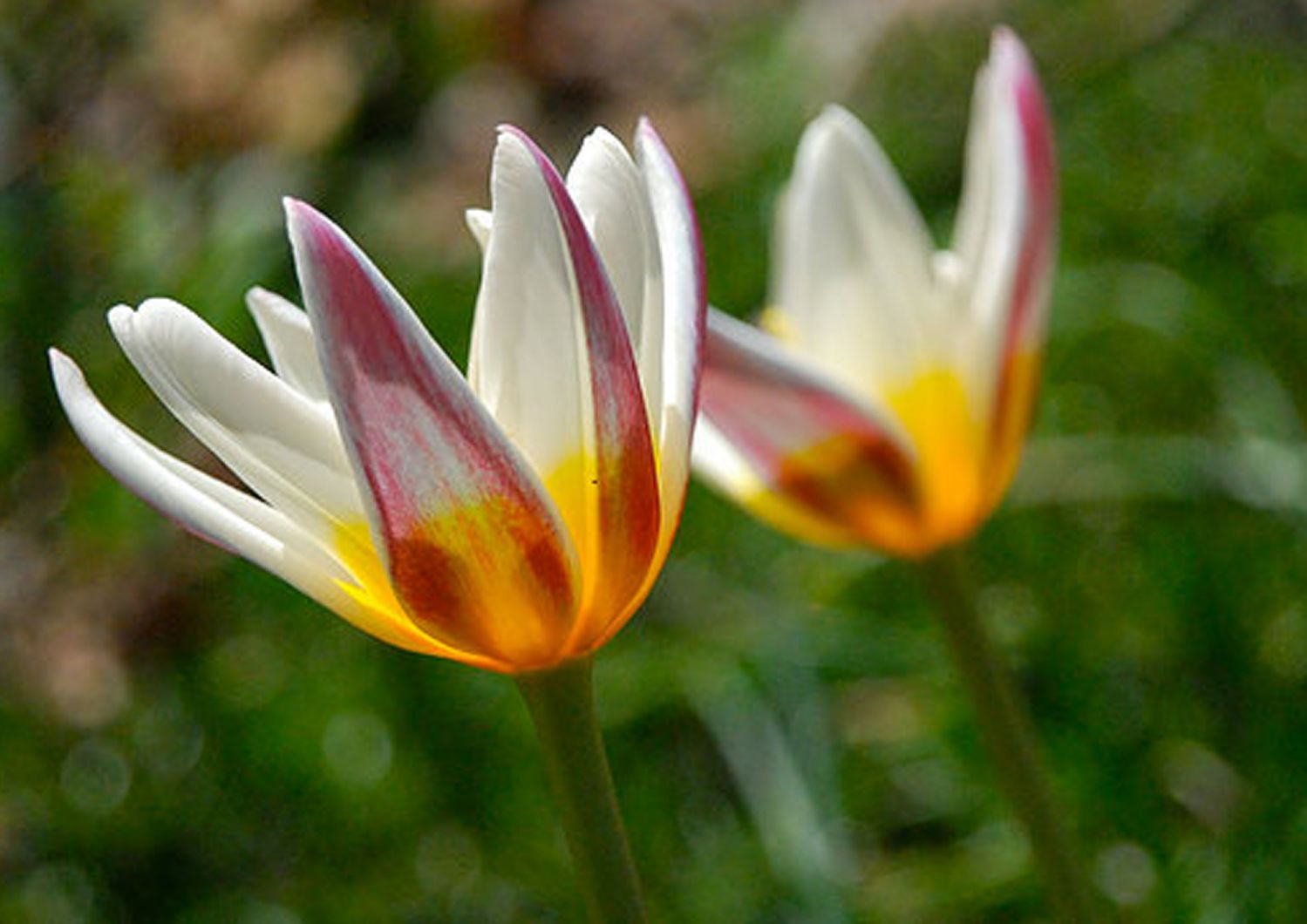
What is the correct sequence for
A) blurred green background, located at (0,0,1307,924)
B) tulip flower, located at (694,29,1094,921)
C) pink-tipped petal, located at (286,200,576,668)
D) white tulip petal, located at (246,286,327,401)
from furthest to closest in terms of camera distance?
1. blurred green background, located at (0,0,1307,924)
2. tulip flower, located at (694,29,1094,921)
3. white tulip petal, located at (246,286,327,401)
4. pink-tipped petal, located at (286,200,576,668)

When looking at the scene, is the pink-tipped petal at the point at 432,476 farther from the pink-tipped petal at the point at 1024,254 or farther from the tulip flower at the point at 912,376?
the pink-tipped petal at the point at 1024,254

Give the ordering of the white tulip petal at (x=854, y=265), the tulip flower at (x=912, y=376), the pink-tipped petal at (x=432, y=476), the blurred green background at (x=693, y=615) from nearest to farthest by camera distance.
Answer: the pink-tipped petal at (x=432, y=476) → the tulip flower at (x=912, y=376) → the white tulip petal at (x=854, y=265) → the blurred green background at (x=693, y=615)

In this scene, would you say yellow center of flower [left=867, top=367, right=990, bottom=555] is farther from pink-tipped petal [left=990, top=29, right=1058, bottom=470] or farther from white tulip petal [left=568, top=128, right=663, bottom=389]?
white tulip petal [left=568, top=128, right=663, bottom=389]

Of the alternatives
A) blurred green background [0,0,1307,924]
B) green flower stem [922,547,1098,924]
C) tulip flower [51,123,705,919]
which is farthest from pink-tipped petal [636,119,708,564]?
blurred green background [0,0,1307,924]

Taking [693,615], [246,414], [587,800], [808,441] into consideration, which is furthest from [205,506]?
[693,615]

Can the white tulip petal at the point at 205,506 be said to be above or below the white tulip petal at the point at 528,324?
below

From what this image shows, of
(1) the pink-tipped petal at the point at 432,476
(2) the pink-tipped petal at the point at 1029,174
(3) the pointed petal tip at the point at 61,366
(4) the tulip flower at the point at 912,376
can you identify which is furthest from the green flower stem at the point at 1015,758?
(3) the pointed petal tip at the point at 61,366

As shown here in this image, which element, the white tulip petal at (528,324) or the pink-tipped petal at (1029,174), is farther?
the pink-tipped petal at (1029,174)

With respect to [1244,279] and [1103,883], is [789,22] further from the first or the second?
[1103,883]
